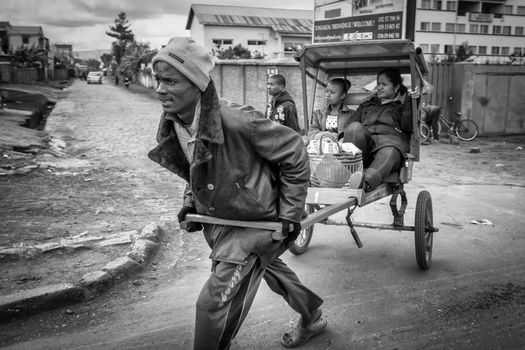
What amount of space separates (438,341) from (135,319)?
227 cm

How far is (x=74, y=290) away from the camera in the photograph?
4.08 meters

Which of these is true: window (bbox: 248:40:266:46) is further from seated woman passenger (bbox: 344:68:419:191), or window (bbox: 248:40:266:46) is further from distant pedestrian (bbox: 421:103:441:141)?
seated woman passenger (bbox: 344:68:419:191)

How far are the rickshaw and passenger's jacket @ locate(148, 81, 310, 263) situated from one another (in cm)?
67

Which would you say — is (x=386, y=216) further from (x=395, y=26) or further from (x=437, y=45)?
(x=437, y=45)

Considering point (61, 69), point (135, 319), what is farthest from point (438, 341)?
point (61, 69)

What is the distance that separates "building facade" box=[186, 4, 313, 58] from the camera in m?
55.5

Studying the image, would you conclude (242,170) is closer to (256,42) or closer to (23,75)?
(23,75)

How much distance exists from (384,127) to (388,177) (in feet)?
1.83

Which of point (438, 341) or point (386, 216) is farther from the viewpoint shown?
point (386, 216)

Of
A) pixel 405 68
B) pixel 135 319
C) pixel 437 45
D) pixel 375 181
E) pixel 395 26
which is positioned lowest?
pixel 135 319

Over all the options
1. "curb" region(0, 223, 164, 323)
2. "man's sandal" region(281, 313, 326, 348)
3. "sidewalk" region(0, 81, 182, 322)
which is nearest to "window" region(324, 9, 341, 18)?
"sidewalk" region(0, 81, 182, 322)

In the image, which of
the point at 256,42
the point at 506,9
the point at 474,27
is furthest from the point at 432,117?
the point at 506,9

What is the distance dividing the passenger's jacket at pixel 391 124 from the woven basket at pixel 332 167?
839mm

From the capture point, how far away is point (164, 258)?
515 centimetres
